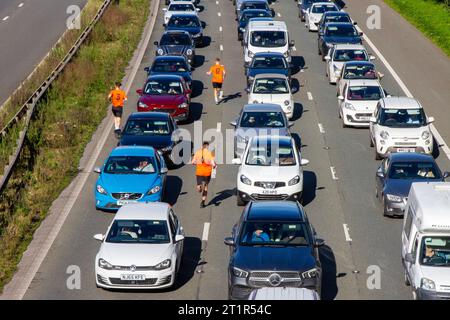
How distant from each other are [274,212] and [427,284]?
3721mm

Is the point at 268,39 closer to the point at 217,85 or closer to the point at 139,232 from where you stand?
the point at 217,85

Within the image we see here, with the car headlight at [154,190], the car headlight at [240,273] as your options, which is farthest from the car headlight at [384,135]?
the car headlight at [240,273]

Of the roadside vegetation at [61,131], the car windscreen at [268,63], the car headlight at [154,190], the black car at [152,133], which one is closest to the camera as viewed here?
the roadside vegetation at [61,131]

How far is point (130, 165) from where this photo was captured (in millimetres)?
28891

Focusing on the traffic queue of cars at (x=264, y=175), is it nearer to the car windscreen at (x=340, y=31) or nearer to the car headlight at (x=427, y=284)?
the car headlight at (x=427, y=284)

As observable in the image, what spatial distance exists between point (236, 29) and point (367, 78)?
1770 cm

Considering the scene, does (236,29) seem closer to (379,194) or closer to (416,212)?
(379,194)

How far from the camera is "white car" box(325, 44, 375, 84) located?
44.3m

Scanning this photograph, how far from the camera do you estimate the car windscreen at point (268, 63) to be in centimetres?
4291

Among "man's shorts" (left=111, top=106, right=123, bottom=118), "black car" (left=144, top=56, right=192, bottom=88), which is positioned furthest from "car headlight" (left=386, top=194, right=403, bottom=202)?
"black car" (left=144, top=56, right=192, bottom=88)

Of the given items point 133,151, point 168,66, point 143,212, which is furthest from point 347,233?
point 168,66

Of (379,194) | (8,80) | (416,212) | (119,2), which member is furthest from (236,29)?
(416,212)

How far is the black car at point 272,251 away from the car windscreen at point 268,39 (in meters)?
23.9

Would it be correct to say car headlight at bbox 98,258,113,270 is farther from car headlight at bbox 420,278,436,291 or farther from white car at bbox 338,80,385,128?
white car at bbox 338,80,385,128
